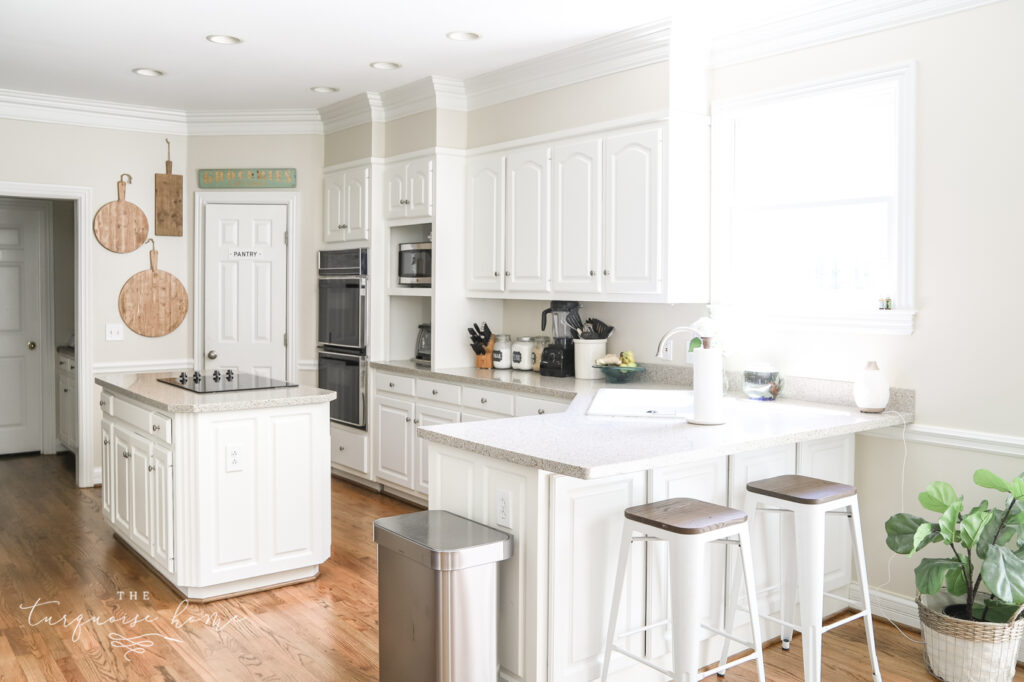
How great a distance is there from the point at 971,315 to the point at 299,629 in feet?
9.56

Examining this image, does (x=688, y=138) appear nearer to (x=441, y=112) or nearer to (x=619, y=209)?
(x=619, y=209)

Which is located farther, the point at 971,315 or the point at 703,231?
the point at 703,231

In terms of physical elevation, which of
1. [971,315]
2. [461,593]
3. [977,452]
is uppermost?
[971,315]

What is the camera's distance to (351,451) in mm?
5879

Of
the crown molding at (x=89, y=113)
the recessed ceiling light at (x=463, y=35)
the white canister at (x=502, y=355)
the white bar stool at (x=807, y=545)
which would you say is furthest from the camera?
the crown molding at (x=89, y=113)

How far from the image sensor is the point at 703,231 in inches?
169

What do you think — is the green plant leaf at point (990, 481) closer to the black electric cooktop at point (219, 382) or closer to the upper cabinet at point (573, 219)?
the upper cabinet at point (573, 219)

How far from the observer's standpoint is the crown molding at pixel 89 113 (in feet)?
18.5

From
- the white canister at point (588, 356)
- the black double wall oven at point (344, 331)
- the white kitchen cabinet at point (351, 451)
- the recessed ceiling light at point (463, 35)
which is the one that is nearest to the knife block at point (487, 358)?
the white canister at point (588, 356)

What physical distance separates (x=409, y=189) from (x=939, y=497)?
3.58 m

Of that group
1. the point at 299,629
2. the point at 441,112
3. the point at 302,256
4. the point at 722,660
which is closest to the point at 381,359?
the point at 302,256

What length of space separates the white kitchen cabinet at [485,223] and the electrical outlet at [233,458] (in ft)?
6.36

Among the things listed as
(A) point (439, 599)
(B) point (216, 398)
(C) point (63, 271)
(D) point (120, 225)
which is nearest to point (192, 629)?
(B) point (216, 398)

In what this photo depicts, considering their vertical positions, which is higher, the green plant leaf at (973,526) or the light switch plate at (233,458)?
the light switch plate at (233,458)
